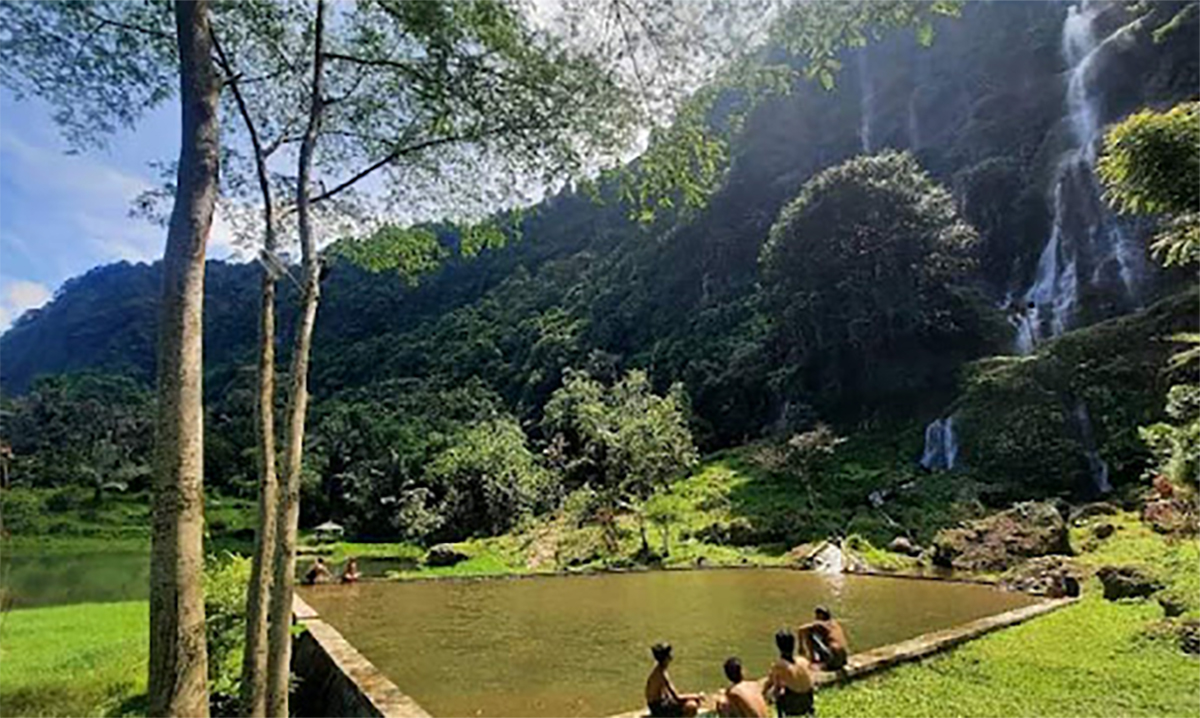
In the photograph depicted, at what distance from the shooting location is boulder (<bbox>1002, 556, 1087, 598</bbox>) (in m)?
14.0

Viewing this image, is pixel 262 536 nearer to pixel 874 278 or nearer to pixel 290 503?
pixel 290 503

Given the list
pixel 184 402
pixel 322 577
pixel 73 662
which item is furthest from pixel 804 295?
pixel 184 402

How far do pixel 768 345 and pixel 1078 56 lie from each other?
21.9 metres

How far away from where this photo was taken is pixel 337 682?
31.4 ft

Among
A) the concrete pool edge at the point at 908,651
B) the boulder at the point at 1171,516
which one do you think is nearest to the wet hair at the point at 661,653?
the concrete pool edge at the point at 908,651

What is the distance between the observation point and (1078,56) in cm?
4028

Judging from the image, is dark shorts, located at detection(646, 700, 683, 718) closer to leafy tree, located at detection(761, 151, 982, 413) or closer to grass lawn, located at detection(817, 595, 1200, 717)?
grass lawn, located at detection(817, 595, 1200, 717)

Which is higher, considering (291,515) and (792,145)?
(792,145)

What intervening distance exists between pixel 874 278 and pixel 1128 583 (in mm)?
26215

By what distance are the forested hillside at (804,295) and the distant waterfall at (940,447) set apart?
80 centimetres

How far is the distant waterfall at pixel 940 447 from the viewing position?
29.7 m

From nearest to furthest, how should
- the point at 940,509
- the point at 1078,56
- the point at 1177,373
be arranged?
the point at 1177,373 < the point at 940,509 < the point at 1078,56

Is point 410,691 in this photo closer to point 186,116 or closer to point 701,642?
point 701,642

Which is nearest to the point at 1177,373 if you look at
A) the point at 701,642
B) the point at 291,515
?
the point at 701,642
